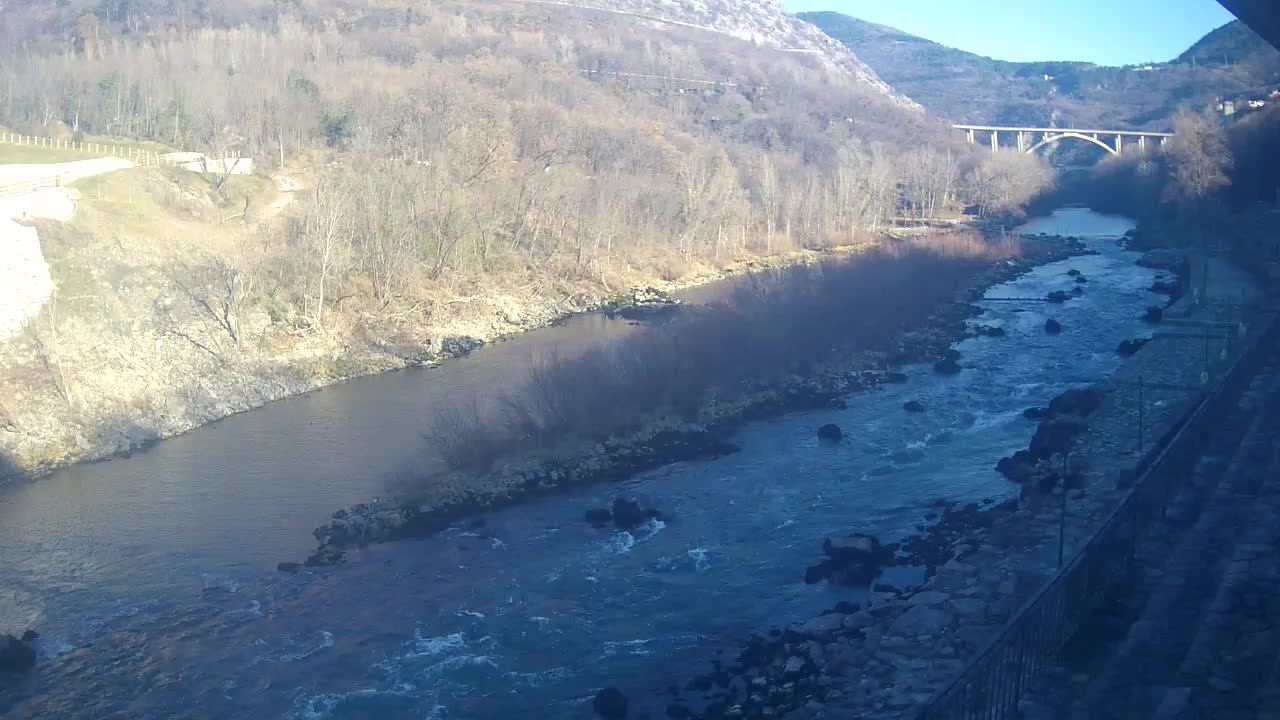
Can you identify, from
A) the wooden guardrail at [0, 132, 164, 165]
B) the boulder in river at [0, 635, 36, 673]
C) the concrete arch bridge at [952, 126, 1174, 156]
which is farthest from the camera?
the concrete arch bridge at [952, 126, 1174, 156]

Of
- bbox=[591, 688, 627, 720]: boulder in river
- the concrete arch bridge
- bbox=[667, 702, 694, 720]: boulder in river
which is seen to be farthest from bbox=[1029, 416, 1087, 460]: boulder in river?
the concrete arch bridge

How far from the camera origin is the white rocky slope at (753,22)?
70000 mm

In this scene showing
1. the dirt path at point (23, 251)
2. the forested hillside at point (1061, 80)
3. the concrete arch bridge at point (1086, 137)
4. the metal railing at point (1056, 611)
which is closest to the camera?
the metal railing at point (1056, 611)

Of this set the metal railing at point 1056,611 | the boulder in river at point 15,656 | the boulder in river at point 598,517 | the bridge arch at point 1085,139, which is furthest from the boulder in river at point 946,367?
the bridge arch at point 1085,139

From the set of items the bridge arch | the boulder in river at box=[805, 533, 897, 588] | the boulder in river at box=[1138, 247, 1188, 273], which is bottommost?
the boulder in river at box=[805, 533, 897, 588]

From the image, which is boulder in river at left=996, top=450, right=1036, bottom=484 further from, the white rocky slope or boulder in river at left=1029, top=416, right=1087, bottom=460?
the white rocky slope

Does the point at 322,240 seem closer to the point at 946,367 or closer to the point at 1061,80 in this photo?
the point at 946,367

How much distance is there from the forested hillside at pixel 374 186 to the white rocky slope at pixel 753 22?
16.7 meters

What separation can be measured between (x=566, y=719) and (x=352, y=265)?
53.2 ft

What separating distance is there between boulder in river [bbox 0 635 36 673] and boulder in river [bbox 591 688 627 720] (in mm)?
4753

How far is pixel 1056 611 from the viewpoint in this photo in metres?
6.74

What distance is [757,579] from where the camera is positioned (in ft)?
32.8

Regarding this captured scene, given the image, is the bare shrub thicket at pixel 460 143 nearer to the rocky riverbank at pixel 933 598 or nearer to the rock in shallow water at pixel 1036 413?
the rock in shallow water at pixel 1036 413

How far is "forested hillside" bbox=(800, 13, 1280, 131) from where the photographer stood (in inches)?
2425
